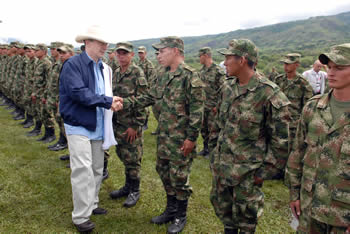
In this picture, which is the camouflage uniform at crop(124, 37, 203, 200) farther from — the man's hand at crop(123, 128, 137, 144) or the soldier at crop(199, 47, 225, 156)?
the soldier at crop(199, 47, 225, 156)

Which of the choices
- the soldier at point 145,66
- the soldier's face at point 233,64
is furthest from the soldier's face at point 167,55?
the soldier at point 145,66

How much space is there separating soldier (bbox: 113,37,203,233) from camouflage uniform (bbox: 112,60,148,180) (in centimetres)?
72

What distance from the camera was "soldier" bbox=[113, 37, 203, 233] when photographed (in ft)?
12.8

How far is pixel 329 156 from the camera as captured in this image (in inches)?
86.3

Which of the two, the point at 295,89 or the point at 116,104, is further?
the point at 295,89

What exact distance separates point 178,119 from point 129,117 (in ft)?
3.84

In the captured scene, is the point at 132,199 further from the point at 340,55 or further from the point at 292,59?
the point at 292,59

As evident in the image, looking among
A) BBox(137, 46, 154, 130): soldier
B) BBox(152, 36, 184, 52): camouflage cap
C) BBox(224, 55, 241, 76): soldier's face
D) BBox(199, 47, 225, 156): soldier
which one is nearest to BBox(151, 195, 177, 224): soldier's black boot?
BBox(224, 55, 241, 76): soldier's face

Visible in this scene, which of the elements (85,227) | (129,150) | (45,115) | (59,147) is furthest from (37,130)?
(85,227)

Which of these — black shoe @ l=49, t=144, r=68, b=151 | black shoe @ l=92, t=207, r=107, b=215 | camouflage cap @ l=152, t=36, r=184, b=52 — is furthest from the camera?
black shoe @ l=49, t=144, r=68, b=151

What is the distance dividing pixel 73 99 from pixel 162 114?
1394mm

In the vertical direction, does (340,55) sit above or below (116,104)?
above

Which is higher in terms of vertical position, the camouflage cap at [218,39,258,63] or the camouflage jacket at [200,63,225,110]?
the camouflage cap at [218,39,258,63]

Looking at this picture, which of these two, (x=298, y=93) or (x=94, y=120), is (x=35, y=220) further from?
(x=298, y=93)
